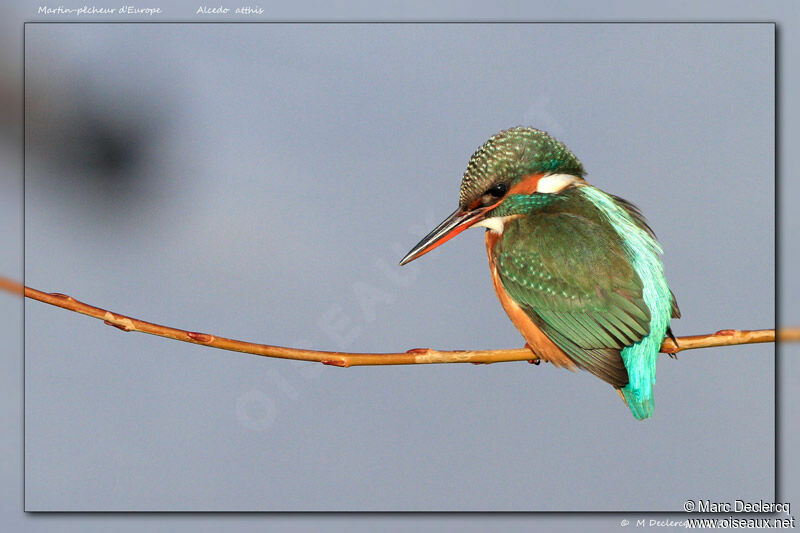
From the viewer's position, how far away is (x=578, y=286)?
2307 millimetres

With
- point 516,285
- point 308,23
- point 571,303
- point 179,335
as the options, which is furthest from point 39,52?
point 571,303

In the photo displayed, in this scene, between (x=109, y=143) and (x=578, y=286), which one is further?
(x=109, y=143)

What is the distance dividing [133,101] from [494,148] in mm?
1133

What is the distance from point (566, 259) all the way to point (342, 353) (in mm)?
771

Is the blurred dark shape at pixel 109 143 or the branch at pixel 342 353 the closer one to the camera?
the branch at pixel 342 353

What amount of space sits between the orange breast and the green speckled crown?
7.1 inches

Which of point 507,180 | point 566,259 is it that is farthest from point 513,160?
point 566,259

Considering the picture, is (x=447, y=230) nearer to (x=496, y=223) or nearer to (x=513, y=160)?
(x=496, y=223)

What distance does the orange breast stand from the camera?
2.33 m

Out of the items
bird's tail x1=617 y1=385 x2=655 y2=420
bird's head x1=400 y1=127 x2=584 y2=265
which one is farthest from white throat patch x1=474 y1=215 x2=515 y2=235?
bird's tail x1=617 y1=385 x2=655 y2=420

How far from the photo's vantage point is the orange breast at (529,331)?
2328 mm

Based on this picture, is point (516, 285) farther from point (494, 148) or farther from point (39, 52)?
point (39, 52)

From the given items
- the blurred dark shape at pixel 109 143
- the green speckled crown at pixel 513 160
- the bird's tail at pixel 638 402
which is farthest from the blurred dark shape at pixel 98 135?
the bird's tail at pixel 638 402

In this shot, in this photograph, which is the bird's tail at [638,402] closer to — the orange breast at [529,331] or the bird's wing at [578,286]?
the bird's wing at [578,286]
